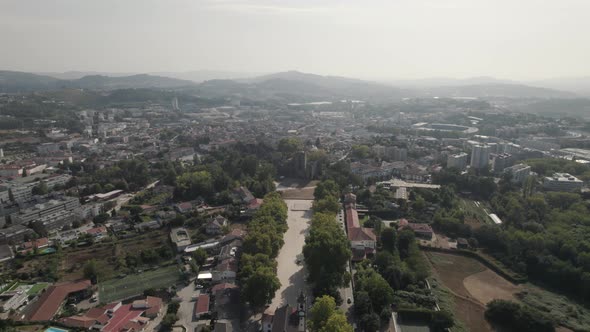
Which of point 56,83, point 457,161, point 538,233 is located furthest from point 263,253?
point 56,83

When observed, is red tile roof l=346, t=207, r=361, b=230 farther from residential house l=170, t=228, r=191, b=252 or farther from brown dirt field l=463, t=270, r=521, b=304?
residential house l=170, t=228, r=191, b=252

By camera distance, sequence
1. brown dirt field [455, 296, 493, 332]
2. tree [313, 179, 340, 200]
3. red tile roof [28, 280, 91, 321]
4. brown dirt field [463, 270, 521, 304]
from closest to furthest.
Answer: red tile roof [28, 280, 91, 321] → brown dirt field [455, 296, 493, 332] → brown dirt field [463, 270, 521, 304] → tree [313, 179, 340, 200]

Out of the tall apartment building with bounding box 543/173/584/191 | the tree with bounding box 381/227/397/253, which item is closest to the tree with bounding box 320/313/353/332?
the tree with bounding box 381/227/397/253

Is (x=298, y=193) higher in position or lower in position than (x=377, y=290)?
lower

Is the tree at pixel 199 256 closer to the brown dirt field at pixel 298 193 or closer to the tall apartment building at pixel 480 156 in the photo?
the brown dirt field at pixel 298 193

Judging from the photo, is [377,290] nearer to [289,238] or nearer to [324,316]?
[324,316]

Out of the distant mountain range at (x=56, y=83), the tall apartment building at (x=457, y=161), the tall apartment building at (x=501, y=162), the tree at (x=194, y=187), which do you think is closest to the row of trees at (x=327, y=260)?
the tree at (x=194, y=187)

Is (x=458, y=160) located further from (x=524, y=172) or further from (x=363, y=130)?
(x=363, y=130)

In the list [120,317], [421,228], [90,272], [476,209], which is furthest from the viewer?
[476,209]
